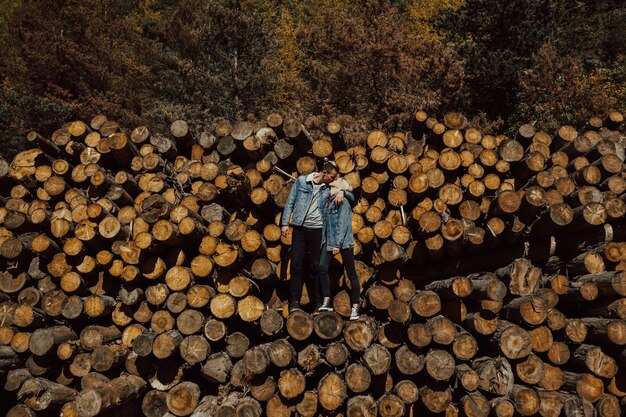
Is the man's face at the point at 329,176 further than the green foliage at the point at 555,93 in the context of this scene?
No

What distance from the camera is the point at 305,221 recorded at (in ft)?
17.0

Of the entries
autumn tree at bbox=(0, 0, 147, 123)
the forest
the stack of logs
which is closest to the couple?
the stack of logs

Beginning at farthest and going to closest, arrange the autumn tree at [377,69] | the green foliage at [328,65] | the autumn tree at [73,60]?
the autumn tree at [73,60] → the green foliage at [328,65] → the autumn tree at [377,69]

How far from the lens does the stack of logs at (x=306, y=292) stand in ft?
15.7

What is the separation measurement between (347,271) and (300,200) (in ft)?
3.35

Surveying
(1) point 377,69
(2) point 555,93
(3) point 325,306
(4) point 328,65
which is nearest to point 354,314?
(3) point 325,306

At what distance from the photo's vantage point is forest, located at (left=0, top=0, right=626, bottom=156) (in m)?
15.3

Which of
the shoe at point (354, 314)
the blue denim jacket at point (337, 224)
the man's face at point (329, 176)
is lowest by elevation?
the shoe at point (354, 314)

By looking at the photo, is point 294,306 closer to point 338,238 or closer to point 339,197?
point 338,238

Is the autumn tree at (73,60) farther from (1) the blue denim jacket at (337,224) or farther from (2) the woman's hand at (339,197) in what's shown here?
(2) the woman's hand at (339,197)

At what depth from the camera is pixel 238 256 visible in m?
5.24

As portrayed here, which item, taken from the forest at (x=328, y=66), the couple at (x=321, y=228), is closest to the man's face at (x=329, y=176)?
the couple at (x=321, y=228)

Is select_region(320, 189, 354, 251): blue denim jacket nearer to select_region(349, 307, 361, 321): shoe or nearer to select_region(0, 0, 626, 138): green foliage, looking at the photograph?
select_region(349, 307, 361, 321): shoe

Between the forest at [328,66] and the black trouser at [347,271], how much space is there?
1015cm
